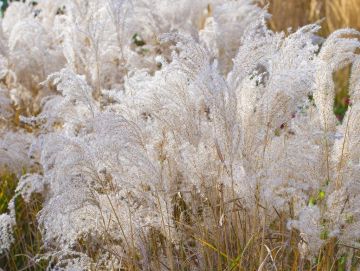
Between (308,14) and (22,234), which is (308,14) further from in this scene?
(22,234)

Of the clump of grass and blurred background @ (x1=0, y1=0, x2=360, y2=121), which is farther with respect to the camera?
blurred background @ (x1=0, y1=0, x2=360, y2=121)

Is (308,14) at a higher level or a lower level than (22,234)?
higher

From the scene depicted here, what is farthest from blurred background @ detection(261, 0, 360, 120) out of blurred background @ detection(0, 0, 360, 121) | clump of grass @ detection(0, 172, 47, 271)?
clump of grass @ detection(0, 172, 47, 271)

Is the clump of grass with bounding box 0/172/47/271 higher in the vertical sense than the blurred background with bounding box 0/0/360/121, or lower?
lower

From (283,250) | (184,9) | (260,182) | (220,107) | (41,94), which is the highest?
(184,9)

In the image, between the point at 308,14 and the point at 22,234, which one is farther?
the point at 308,14

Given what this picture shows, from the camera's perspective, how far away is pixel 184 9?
5.55 metres

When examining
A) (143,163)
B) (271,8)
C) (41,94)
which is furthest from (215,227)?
(271,8)

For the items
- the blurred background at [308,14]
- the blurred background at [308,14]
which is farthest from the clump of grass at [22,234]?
the blurred background at [308,14]

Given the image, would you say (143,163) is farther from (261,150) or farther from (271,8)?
(271,8)

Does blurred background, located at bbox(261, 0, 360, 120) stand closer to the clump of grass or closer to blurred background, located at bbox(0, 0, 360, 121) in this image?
blurred background, located at bbox(0, 0, 360, 121)

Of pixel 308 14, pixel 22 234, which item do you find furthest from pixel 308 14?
pixel 22 234

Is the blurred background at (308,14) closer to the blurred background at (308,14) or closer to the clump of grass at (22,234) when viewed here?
the blurred background at (308,14)

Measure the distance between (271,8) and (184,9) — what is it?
2914 mm
